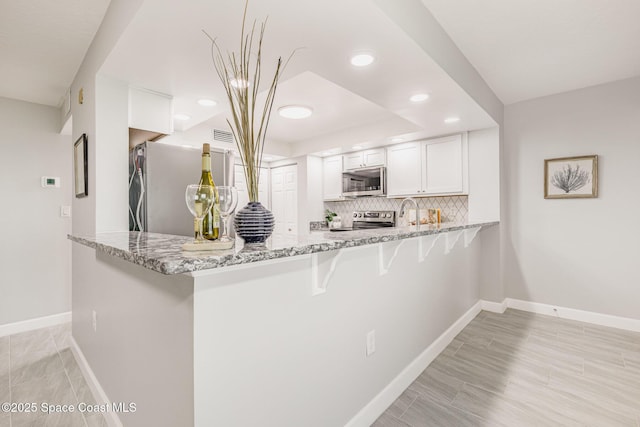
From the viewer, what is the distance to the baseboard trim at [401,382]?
1.62m

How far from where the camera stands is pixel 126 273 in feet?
4.89

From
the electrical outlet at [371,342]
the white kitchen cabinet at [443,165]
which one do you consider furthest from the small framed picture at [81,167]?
the white kitchen cabinet at [443,165]

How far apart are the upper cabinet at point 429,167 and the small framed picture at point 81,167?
3.42 meters

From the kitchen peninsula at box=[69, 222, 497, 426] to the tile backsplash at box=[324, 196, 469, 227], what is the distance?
1.99 meters

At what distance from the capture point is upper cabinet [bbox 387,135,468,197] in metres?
3.70

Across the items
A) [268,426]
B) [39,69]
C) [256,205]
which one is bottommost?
[268,426]

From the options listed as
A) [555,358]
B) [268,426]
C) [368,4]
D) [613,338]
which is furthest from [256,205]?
[613,338]

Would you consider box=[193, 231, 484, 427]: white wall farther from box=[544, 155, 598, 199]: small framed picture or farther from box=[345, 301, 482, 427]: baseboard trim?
box=[544, 155, 598, 199]: small framed picture

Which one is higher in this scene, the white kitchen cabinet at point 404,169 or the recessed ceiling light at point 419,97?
the recessed ceiling light at point 419,97

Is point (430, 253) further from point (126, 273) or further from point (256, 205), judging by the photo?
point (126, 273)

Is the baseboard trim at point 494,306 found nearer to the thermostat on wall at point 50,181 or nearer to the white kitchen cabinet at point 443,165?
the white kitchen cabinet at point 443,165

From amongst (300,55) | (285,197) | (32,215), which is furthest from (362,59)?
(285,197)

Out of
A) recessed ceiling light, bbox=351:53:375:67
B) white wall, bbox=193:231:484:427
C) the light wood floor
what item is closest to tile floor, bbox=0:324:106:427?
white wall, bbox=193:231:484:427

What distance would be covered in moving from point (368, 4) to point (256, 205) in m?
1.02
